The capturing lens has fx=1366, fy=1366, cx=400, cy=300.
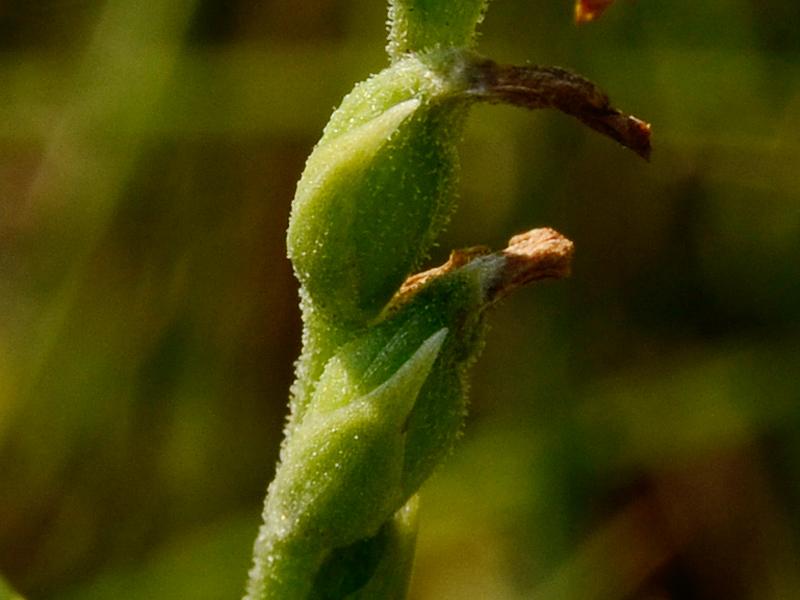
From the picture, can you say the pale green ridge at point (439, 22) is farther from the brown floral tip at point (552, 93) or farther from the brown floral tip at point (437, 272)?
the brown floral tip at point (437, 272)

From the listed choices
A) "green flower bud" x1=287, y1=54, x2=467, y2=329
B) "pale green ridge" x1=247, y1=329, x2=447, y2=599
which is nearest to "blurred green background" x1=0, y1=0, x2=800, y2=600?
"pale green ridge" x1=247, y1=329, x2=447, y2=599

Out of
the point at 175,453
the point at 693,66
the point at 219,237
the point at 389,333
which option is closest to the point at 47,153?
the point at 219,237

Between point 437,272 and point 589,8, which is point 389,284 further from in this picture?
point 589,8

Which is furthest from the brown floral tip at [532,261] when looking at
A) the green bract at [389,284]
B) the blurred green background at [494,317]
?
the blurred green background at [494,317]

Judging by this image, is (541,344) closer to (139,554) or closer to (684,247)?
(684,247)

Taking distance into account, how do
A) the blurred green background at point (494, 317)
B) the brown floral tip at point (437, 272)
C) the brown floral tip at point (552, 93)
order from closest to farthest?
the brown floral tip at point (552, 93) → the brown floral tip at point (437, 272) → the blurred green background at point (494, 317)

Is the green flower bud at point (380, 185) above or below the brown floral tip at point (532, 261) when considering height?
above
